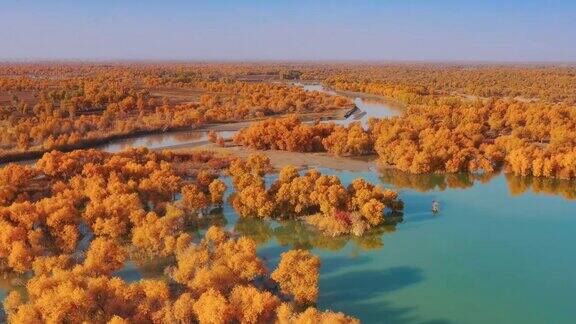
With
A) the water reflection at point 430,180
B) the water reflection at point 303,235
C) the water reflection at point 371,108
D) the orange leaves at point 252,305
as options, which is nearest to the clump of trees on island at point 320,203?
the water reflection at point 303,235

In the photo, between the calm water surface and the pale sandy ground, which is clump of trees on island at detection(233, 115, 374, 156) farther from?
the calm water surface

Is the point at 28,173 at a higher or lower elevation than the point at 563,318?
higher

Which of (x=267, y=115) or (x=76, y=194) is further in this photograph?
(x=267, y=115)

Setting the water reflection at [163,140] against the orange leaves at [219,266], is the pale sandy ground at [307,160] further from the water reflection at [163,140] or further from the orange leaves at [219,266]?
the orange leaves at [219,266]

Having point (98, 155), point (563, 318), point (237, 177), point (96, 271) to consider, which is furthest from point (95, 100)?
point (563, 318)

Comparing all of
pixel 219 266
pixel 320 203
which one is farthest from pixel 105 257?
pixel 320 203

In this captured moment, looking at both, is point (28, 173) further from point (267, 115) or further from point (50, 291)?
point (267, 115)

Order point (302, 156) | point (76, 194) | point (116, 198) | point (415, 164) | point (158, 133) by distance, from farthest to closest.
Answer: point (158, 133)
point (302, 156)
point (415, 164)
point (76, 194)
point (116, 198)

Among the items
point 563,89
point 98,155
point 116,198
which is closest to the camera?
point 116,198
